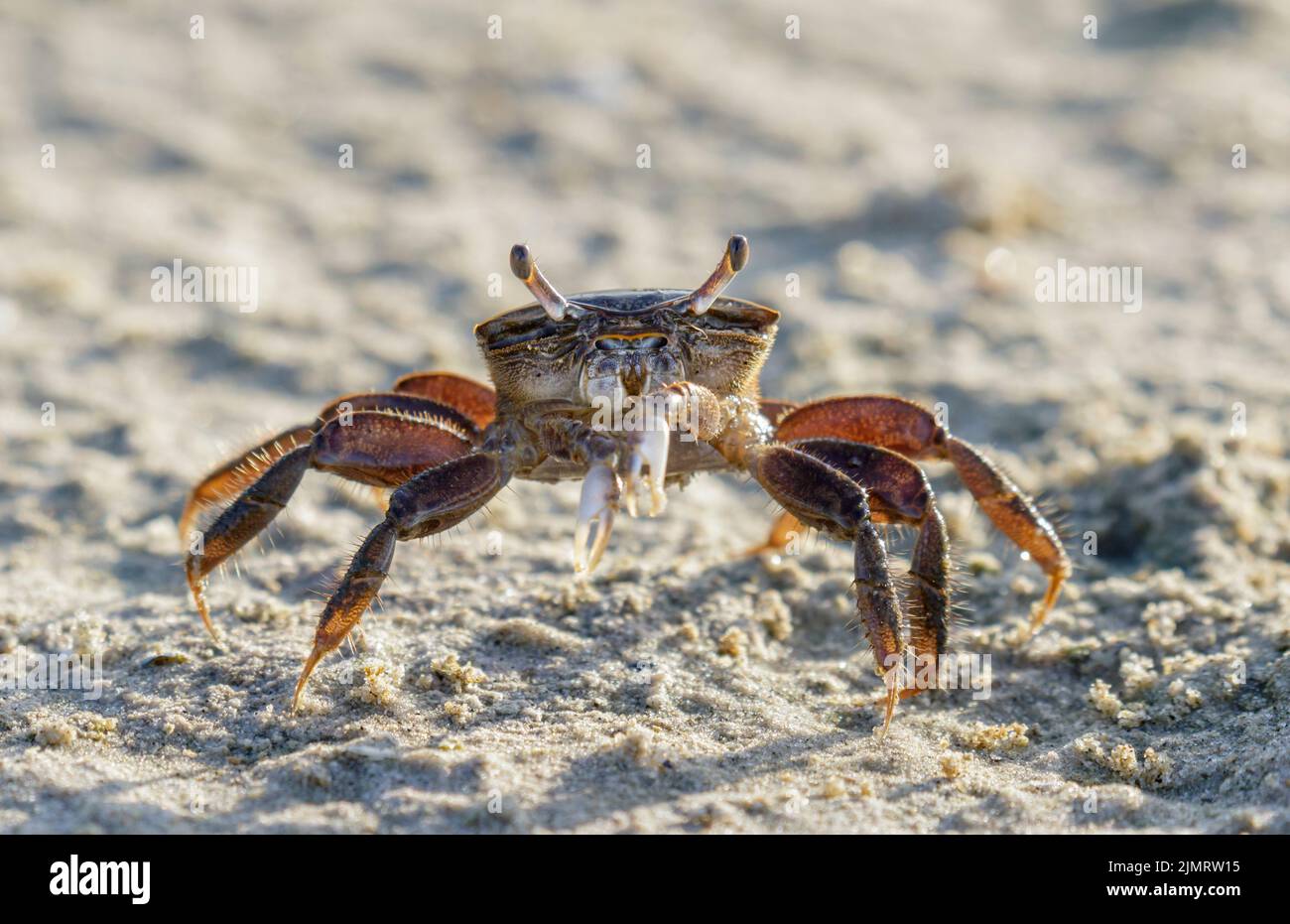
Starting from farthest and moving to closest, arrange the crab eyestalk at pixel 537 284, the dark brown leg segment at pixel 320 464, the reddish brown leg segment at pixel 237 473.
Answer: the reddish brown leg segment at pixel 237 473
the dark brown leg segment at pixel 320 464
the crab eyestalk at pixel 537 284

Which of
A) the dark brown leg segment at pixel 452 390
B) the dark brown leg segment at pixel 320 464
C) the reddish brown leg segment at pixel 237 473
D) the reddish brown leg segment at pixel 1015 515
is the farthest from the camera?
the dark brown leg segment at pixel 452 390

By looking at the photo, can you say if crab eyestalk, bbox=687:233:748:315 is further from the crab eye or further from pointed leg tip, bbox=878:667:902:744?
pointed leg tip, bbox=878:667:902:744

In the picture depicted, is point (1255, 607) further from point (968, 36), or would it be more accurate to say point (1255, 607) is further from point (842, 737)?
point (968, 36)

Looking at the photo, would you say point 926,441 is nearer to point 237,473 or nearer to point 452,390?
point 452,390

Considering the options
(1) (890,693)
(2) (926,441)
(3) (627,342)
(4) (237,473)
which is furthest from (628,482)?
(4) (237,473)

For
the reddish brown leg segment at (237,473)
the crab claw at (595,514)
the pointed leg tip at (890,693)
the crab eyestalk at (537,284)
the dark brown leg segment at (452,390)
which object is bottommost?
the pointed leg tip at (890,693)

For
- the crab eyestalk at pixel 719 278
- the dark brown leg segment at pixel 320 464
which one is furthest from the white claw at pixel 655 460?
the dark brown leg segment at pixel 320 464

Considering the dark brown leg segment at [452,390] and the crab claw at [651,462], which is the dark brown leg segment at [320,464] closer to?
the dark brown leg segment at [452,390]
